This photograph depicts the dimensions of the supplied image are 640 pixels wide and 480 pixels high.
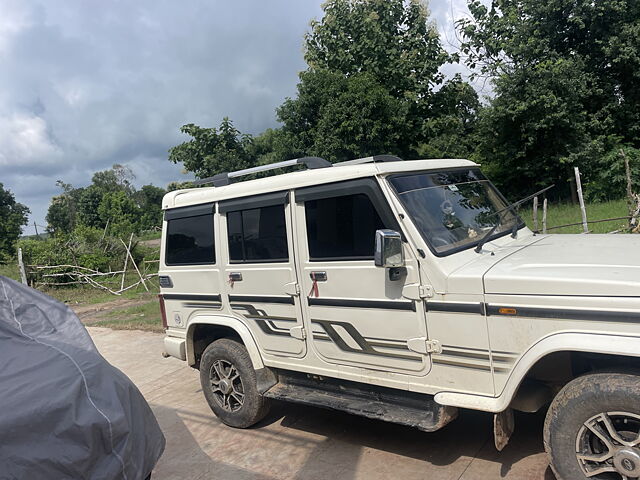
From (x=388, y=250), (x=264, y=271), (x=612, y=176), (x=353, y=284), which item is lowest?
(x=353, y=284)

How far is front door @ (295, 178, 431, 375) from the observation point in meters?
3.58

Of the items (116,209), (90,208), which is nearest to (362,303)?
(116,209)

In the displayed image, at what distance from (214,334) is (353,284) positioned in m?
2.06

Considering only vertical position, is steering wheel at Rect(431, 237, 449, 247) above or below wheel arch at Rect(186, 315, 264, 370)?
above

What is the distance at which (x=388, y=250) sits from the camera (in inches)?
134

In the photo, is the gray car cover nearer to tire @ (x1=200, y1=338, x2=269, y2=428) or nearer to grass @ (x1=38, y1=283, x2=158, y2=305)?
tire @ (x1=200, y1=338, x2=269, y2=428)

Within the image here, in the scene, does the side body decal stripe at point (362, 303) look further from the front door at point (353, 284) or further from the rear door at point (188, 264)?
the rear door at point (188, 264)

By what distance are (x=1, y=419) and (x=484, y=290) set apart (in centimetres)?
277

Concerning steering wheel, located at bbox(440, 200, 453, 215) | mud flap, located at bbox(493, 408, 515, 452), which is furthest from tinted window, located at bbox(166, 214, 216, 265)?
mud flap, located at bbox(493, 408, 515, 452)

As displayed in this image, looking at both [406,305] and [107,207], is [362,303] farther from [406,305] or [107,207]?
[107,207]

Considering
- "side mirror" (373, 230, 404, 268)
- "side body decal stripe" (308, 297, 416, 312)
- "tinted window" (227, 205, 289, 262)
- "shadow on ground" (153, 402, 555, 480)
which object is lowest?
"shadow on ground" (153, 402, 555, 480)

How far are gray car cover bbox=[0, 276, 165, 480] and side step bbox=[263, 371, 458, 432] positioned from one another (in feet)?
4.33

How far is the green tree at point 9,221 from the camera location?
1343 inches

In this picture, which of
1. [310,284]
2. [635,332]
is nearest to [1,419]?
[310,284]
